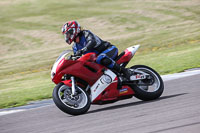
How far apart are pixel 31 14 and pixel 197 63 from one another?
35.0m

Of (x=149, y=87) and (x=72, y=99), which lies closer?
(x=72, y=99)

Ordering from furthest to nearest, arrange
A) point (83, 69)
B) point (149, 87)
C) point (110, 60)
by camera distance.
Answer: point (149, 87) → point (110, 60) → point (83, 69)

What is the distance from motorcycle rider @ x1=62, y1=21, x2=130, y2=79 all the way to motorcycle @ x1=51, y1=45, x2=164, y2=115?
0.09 meters

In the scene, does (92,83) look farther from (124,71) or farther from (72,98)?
(124,71)

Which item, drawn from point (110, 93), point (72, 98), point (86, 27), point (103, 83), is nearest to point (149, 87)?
point (110, 93)

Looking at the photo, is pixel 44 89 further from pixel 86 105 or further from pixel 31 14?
pixel 31 14

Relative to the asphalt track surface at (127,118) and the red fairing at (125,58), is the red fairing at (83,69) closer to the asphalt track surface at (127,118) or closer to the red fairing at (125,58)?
the red fairing at (125,58)

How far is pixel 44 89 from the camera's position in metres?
11.8

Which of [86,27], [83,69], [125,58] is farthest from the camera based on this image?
[86,27]

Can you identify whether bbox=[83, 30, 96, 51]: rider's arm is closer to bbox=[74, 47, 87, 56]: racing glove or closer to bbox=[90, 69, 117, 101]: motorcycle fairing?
bbox=[74, 47, 87, 56]: racing glove

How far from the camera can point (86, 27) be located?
35844 millimetres

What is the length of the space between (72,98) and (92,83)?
0.54m

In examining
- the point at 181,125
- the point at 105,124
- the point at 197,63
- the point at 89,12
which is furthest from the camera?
the point at 89,12

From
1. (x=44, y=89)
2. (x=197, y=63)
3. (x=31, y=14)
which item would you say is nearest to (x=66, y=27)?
(x=44, y=89)
